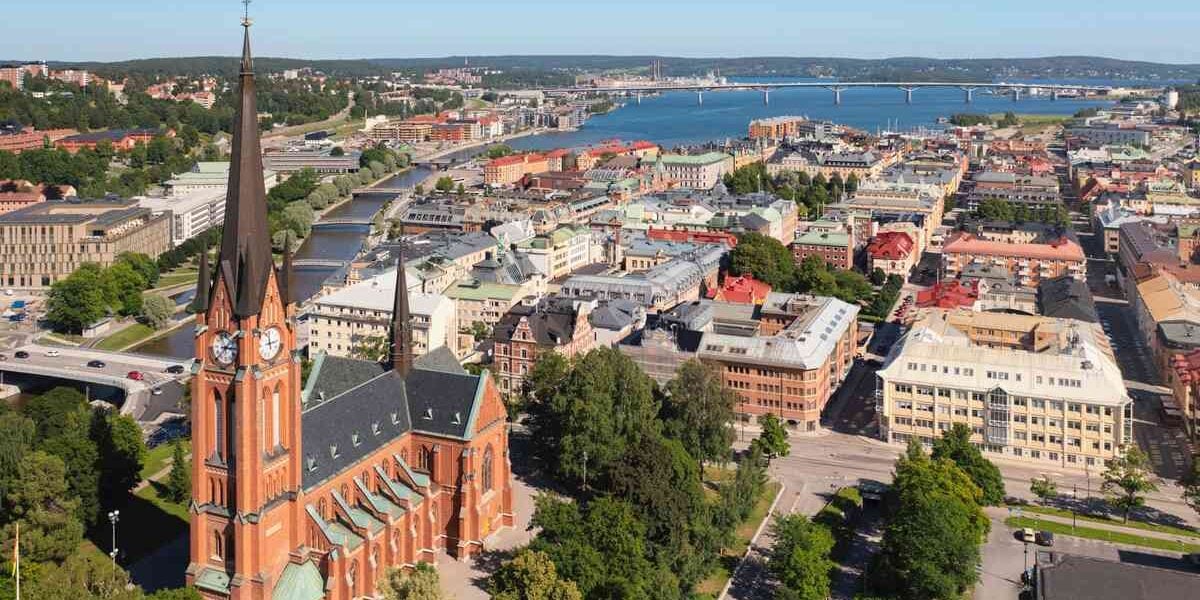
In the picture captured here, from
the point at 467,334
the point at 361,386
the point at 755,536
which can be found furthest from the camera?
the point at 467,334

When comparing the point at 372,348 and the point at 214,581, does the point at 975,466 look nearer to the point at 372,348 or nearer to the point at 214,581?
the point at 214,581

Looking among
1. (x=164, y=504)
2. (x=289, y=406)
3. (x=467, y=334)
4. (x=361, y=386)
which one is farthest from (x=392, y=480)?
(x=467, y=334)

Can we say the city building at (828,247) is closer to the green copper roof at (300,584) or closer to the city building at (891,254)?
the city building at (891,254)

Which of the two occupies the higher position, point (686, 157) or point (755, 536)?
point (686, 157)

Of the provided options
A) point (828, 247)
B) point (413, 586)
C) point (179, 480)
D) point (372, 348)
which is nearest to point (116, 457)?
point (179, 480)

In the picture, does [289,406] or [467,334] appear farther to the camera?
[467,334]

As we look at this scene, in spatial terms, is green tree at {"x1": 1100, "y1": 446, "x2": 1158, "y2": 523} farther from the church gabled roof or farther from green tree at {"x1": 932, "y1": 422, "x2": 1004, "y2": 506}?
the church gabled roof

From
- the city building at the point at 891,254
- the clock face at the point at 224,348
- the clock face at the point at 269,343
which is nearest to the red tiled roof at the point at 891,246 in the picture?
the city building at the point at 891,254

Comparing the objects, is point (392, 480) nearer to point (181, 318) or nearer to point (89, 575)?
point (89, 575)
